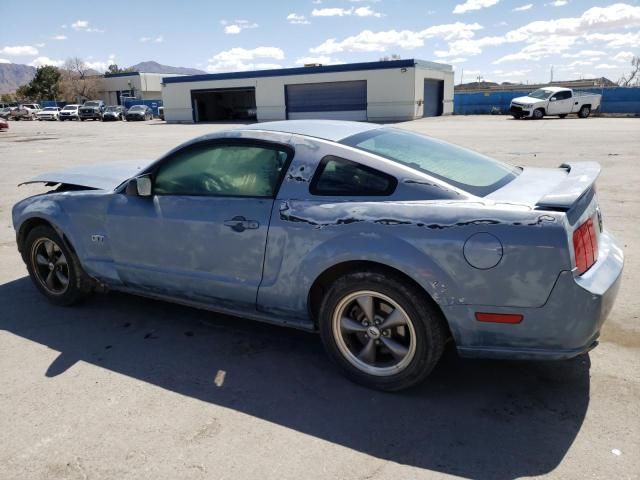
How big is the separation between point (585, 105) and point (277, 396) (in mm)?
34599

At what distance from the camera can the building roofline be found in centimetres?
3572

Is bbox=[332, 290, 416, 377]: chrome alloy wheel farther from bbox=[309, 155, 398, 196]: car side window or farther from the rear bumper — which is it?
bbox=[309, 155, 398, 196]: car side window

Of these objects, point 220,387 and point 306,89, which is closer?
point 220,387

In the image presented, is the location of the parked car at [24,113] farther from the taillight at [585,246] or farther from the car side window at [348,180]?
the taillight at [585,246]

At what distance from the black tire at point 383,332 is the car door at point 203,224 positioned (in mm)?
585

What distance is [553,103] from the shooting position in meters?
31.0

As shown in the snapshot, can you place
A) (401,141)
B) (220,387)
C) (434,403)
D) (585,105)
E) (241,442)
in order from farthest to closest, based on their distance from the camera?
(585,105) → (401,141) → (220,387) → (434,403) → (241,442)

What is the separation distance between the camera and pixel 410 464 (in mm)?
2502

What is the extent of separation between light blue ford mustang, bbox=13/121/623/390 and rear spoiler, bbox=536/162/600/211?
15 millimetres

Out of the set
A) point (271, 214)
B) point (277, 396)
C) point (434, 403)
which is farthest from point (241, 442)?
point (271, 214)

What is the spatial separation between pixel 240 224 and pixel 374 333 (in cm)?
111

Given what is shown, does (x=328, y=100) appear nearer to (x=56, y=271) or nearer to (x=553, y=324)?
(x=56, y=271)

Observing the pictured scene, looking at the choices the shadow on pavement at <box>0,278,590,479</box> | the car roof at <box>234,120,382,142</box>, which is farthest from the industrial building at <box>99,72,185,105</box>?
the car roof at <box>234,120,382,142</box>

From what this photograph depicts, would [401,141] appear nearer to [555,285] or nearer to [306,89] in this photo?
[555,285]
